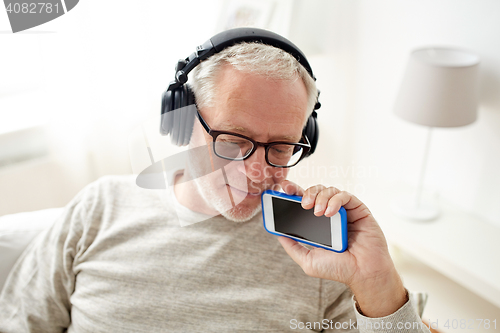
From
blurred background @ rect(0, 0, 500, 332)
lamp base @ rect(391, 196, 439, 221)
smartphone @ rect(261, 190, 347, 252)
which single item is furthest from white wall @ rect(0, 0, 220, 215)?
lamp base @ rect(391, 196, 439, 221)

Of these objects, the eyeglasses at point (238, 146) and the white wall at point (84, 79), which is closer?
the eyeglasses at point (238, 146)

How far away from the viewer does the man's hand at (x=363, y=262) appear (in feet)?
2.28

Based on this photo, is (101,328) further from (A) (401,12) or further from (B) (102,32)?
(A) (401,12)

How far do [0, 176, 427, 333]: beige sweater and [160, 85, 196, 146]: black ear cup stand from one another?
26 centimetres

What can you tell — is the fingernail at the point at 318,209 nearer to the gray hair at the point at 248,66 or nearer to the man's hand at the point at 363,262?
the man's hand at the point at 363,262

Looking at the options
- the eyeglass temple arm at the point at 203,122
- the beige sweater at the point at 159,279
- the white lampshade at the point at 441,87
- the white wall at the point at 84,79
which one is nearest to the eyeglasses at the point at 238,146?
the eyeglass temple arm at the point at 203,122

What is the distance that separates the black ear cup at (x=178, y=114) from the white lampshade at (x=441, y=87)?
1029 millimetres

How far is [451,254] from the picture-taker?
1385mm

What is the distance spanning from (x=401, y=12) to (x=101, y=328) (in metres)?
1.77

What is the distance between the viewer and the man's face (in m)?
0.75

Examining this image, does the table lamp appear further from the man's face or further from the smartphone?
the smartphone

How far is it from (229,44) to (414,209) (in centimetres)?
125

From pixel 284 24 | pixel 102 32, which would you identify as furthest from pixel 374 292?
pixel 102 32

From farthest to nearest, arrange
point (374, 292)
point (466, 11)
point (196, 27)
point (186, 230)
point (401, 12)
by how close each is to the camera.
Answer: point (401, 12)
point (466, 11)
point (196, 27)
point (186, 230)
point (374, 292)
